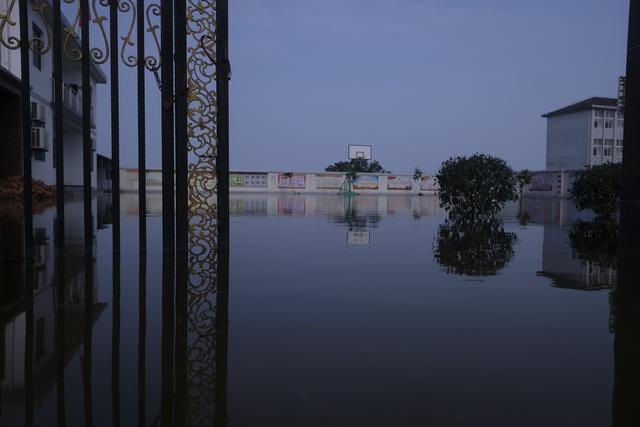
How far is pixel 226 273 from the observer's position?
5586mm

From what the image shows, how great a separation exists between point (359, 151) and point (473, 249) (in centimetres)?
4312

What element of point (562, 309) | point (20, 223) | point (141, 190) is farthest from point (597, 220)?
point (20, 223)

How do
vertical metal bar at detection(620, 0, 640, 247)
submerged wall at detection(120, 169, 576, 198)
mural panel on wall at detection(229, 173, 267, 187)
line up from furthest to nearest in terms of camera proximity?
mural panel on wall at detection(229, 173, 267, 187), submerged wall at detection(120, 169, 576, 198), vertical metal bar at detection(620, 0, 640, 247)

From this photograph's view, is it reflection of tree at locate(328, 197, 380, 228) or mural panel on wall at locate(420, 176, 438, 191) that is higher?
mural panel on wall at locate(420, 176, 438, 191)

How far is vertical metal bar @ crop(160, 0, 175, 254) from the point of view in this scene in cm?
623

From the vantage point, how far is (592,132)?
203ft

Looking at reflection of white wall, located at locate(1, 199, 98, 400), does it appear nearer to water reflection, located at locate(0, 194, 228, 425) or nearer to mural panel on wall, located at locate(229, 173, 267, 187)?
water reflection, located at locate(0, 194, 228, 425)

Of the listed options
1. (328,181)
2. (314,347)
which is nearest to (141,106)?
(314,347)

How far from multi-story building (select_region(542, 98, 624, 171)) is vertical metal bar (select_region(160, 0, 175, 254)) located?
201 feet

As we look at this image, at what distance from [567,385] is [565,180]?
44.4 m

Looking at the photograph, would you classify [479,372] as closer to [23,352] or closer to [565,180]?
[23,352]

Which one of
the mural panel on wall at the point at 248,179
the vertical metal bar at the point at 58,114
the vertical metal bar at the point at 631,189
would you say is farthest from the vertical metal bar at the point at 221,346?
the mural panel on wall at the point at 248,179

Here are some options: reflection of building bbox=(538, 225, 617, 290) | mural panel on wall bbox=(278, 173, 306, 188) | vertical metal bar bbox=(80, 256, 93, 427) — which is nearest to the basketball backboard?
mural panel on wall bbox=(278, 173, 306, 188)

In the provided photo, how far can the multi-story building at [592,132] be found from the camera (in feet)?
203
